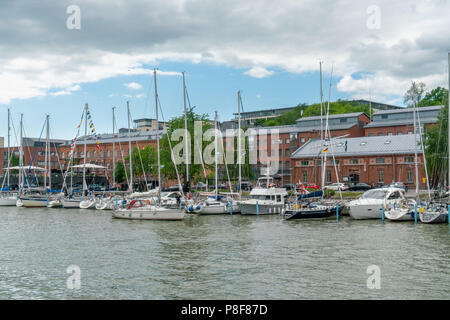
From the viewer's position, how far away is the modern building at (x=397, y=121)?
308 feet

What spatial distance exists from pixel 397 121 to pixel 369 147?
1974 centimetres

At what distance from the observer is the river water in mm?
17703

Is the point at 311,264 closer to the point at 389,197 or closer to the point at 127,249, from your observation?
the point at 127,249

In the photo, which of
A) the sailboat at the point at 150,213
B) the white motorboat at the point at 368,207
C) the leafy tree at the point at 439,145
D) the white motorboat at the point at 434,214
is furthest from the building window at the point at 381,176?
the sailboat at the point at 150,213

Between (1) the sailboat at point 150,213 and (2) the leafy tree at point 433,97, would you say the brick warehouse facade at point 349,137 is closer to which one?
(2) the leafy tree at point 433,97

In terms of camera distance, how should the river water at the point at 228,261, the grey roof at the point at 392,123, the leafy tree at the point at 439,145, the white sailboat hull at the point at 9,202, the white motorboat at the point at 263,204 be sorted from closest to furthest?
1. the river water at the point at 228,261
2. the white motorboat at the point at 263,204
3. the leafy tree at the point at 439,145
4. the white sailboat hull at the point at 9,202
5. the grey roof at the point at 392,123

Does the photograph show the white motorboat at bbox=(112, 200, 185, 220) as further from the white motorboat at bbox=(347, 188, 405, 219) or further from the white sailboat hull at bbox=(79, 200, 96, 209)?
the white sailboat hull at bbox=(79, 200, 96, 209)

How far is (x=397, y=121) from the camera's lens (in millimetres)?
99250

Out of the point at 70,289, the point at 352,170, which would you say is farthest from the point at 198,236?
the point at 352,170

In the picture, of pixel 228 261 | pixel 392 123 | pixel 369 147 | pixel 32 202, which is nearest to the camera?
pixel 228 261

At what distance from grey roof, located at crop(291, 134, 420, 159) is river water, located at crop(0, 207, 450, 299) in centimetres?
4335

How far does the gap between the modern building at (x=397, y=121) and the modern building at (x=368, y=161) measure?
567 inches

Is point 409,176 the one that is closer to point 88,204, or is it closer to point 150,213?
point 88,204

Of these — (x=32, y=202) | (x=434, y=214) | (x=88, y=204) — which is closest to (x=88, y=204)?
(x=88, y=204)
